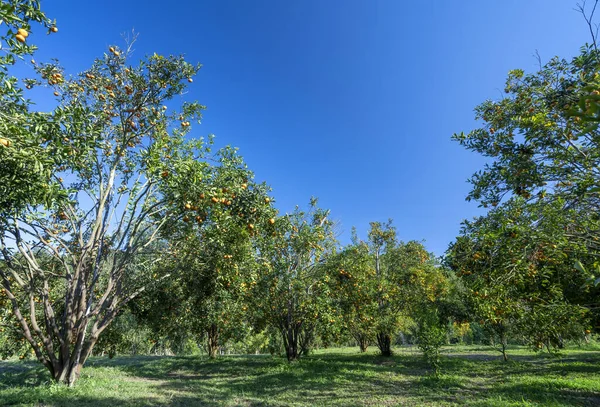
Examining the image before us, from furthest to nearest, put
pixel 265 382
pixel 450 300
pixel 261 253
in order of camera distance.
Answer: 1. pixel 450 300
2. pixel 261 253
3. pixel 265 382

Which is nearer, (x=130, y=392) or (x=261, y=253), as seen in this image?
(x=130, y=392)

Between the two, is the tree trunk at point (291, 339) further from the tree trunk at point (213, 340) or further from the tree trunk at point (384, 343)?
the tree trunk at point (384, 343)

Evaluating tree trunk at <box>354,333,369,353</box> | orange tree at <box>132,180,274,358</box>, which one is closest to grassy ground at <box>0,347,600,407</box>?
orange tree at <box>132,180,274,358</box>

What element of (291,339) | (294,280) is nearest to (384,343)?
(291,339)

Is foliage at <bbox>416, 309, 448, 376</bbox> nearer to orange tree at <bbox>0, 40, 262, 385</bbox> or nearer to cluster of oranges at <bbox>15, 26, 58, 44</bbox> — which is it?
orange tree at <bbox>0, 40, 262, 385</bbox>

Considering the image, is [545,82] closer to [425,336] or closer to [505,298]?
[505,298]

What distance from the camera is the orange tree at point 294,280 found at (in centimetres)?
1540

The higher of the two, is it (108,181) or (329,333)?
(108,181)

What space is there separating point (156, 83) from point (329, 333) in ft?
48.2

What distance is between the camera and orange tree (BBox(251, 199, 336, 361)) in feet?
50.5

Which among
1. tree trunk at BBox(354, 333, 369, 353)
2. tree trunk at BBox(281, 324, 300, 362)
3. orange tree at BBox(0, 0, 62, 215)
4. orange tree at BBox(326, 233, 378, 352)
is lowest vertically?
tree trunk at BBox(354, 333, 369, 353)

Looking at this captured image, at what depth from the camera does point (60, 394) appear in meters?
8.41

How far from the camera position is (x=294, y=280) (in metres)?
16.2

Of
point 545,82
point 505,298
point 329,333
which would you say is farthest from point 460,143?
point 329,333
